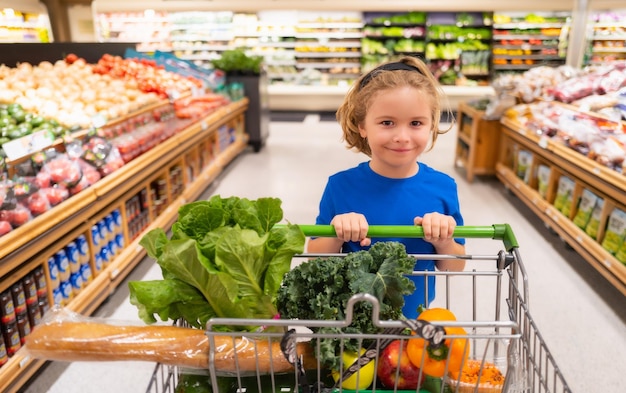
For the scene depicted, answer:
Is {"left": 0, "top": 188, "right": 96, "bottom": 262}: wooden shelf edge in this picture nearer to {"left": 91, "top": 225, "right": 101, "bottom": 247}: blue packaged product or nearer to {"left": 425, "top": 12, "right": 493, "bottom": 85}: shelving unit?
{"left": 91, "top": 225, "right": 101, "bottom": 247}: blue packaged product

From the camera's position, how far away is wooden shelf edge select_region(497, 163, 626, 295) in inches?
120

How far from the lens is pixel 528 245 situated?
398 cm

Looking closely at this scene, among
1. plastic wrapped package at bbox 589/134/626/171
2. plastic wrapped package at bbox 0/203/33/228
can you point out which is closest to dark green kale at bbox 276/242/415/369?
plastic wrapped package at bbox 0/203/33/228

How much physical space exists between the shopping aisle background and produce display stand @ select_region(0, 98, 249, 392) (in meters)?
0.19

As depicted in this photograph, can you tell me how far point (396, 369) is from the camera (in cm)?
94

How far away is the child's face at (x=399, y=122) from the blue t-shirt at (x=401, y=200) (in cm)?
20

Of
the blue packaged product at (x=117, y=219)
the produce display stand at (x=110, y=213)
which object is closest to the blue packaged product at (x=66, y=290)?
the produce display stand at (x=110, y=213)

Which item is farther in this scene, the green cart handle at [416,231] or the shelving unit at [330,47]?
the shelving unit at [330,47]

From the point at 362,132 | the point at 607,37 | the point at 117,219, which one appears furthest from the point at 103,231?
the point at 607,37

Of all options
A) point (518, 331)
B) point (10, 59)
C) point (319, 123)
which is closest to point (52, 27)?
point (10, 59)

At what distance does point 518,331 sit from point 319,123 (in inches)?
335

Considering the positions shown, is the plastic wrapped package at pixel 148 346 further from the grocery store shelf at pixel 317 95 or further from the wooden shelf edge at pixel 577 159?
the grocery store shelf at pixel 317 95

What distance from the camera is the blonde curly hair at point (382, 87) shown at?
1310 millimetres

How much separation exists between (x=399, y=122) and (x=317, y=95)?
29.4 ft
